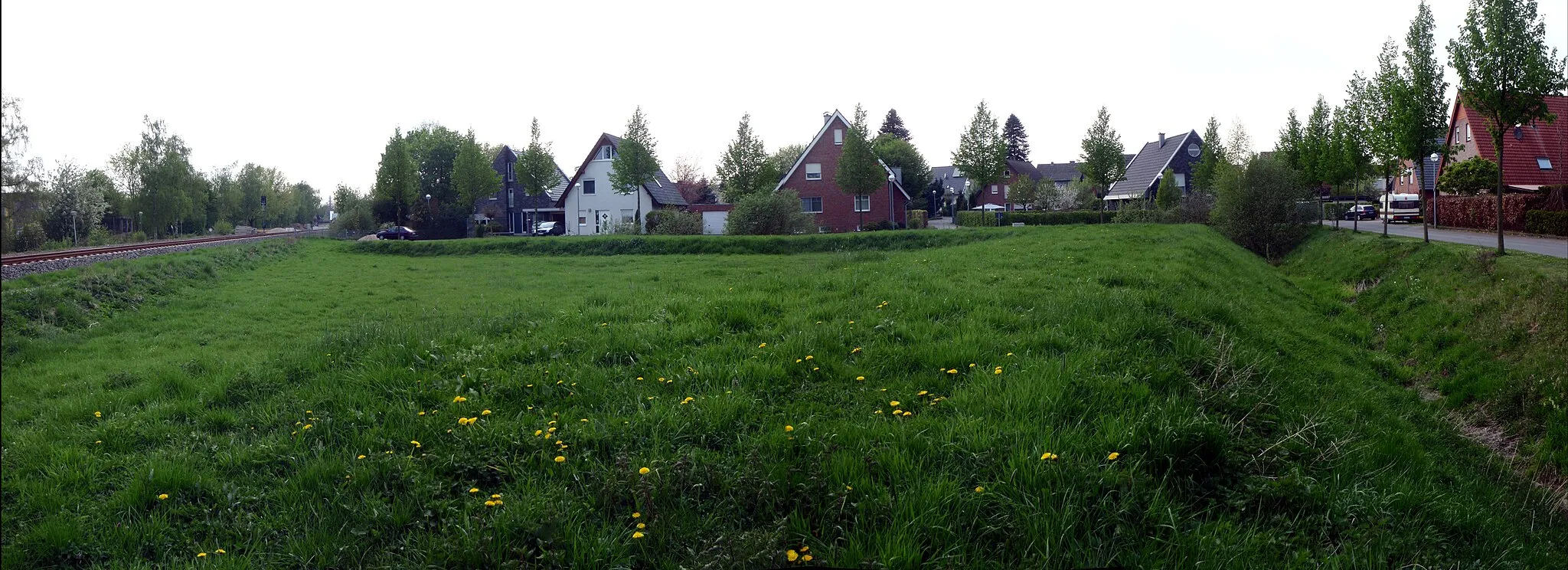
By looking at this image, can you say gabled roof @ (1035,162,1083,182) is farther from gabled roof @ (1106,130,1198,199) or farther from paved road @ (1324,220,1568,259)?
paved road @ (1324,220,1568,259)

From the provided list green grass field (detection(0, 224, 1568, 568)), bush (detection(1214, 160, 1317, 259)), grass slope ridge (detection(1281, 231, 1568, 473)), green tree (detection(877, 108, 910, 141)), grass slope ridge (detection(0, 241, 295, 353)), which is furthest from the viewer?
green tree (detection(877, 108, 910, 141))

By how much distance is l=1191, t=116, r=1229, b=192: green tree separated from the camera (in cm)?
5031

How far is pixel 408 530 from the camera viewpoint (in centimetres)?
432

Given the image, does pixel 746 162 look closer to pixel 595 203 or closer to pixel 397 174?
pixel 595 203

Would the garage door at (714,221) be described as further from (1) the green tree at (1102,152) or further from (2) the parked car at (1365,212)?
(2) the parked car at (1365,212)

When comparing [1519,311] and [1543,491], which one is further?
[1519,311]

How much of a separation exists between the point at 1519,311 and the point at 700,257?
22.0 metres

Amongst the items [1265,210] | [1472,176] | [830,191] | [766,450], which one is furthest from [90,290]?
[1472,176]

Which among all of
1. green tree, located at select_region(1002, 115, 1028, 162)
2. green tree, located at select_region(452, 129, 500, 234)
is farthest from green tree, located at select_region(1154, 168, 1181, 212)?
green tree, located at select_region(1002, 115, 1028, 162)

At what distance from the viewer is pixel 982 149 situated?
46.9m

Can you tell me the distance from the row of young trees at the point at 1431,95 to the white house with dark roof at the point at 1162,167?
2780cm

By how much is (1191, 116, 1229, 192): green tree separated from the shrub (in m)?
10.5

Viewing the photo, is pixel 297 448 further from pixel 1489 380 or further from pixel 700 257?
pixel 700 257

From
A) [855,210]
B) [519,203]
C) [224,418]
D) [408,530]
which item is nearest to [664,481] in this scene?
[408,530]
